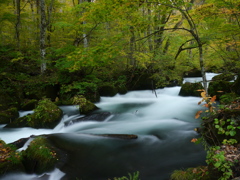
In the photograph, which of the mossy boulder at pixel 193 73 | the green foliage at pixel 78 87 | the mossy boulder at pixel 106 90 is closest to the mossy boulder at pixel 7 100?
the green foliage at pixel 78 87

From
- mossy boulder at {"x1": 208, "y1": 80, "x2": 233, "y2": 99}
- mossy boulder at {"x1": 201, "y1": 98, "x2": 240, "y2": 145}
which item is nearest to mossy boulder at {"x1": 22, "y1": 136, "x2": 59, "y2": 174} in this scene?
mossy boulder at {"x1": 201, "y1": 98, "x2": 240, "y2": 145}

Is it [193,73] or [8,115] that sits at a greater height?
[193,73]

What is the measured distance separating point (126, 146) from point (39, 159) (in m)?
2.40

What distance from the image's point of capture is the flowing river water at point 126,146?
3959 millimetres

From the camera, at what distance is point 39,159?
159 inches

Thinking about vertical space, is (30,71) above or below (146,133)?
above

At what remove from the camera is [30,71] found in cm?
1159

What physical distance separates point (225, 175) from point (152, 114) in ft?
21.3

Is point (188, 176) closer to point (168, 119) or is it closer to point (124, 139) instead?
point (124, 139)

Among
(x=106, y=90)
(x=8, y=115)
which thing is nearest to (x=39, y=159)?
(x=8, y=115)

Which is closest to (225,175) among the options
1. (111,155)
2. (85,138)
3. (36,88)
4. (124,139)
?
(111,155)

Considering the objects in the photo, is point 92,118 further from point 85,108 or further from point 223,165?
point 223,165

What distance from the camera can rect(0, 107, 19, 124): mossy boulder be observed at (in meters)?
7.30

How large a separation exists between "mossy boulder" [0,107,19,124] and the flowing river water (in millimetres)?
362
